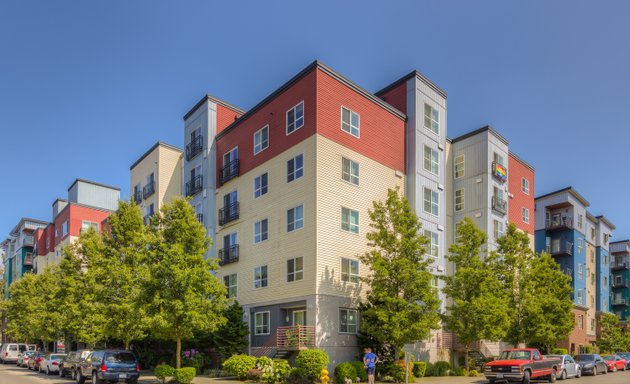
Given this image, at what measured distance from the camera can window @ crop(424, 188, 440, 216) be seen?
126ft

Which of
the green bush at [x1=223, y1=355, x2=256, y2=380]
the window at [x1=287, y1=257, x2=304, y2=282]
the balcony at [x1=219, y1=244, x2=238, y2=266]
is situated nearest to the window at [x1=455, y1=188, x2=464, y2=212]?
the window at [x1=287, y1=257, x2=304, y2=282]

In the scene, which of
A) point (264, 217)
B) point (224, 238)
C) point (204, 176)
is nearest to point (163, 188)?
point (204, 176)

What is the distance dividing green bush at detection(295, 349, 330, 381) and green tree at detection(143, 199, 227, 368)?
16.1 feet

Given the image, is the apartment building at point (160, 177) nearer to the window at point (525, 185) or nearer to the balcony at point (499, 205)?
the balcony at point (499, 205)

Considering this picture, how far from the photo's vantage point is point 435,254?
38438 millimetres

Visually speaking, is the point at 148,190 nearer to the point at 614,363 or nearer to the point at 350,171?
the point at 350,171

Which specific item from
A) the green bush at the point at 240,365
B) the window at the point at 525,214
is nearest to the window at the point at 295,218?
the green bush at the point at 240,365

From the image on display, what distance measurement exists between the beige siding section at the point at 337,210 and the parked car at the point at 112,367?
10.4 m

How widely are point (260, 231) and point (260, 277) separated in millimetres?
2996

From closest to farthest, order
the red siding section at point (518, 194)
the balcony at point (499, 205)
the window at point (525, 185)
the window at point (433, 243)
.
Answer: the window at point (433, 243)
the balcony at point (499, 205)
the red siding section at point (518, 194)
the window at point (525, 185)

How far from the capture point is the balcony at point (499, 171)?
1742 inches

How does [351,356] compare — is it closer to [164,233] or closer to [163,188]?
[164,233]

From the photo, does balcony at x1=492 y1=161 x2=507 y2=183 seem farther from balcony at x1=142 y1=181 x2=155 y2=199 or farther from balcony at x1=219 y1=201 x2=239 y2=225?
balcony at x1=142 y1=181 x2=155 y2=199

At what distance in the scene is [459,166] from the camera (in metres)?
46.0
